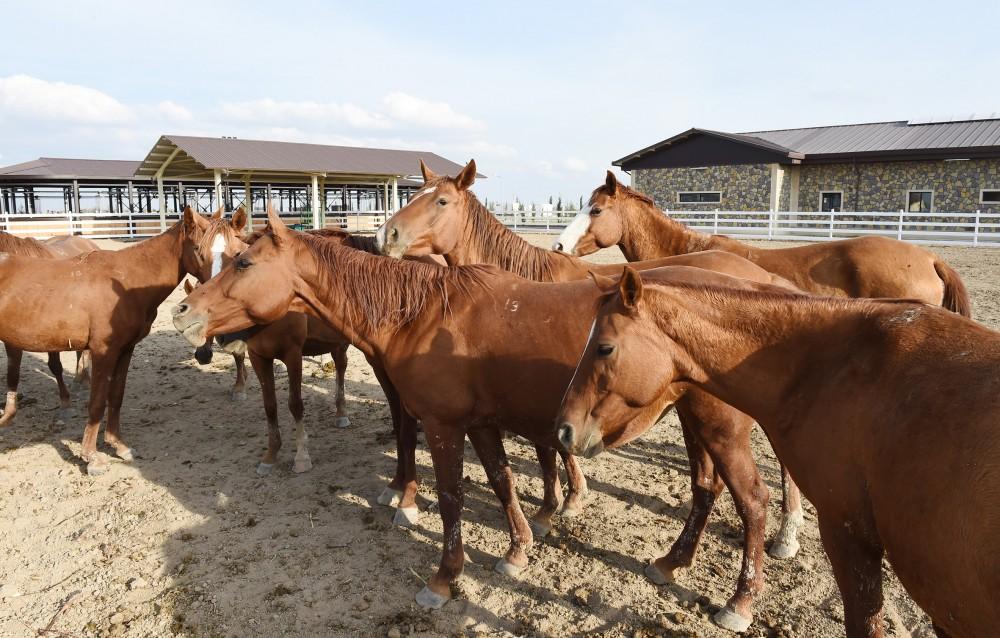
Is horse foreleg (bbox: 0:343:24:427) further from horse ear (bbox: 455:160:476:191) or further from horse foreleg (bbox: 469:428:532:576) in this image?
horse foreleg (bbox: 469:428:532:576)

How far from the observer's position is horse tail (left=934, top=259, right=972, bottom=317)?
187 inches

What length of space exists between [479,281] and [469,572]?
1710 mm

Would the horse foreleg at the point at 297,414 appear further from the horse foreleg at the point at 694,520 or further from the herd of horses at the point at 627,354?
the horse foreleg at the point at 694,520

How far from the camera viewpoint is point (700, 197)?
26594mm

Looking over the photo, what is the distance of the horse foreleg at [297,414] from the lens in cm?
496

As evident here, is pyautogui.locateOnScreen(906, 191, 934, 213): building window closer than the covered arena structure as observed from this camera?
Yes

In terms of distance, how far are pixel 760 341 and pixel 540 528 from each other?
2225 mm

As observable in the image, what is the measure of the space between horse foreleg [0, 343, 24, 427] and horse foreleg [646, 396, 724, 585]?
240 inches

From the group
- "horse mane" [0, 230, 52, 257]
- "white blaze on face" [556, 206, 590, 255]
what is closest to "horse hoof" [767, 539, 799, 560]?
"white blaze on face" [556, 206, 590, 255]

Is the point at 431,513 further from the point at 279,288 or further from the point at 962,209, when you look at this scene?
the point at 962,209

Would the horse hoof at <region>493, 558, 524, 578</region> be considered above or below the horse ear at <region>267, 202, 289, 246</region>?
below

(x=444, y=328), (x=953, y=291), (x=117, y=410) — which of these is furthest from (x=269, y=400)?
(x=953, y=291)

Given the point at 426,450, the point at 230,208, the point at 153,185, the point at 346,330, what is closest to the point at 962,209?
the point at 426,450

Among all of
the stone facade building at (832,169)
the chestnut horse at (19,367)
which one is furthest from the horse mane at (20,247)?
the stone facade building at (832,169)
